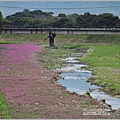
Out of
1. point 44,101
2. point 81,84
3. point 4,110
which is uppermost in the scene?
point 4,110

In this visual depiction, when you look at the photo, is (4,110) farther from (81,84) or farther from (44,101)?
(81,84)

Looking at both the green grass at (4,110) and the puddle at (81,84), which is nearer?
the green grass at (4,110)

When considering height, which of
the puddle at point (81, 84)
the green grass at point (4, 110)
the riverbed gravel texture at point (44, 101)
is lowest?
the puddle at point (81, 84)

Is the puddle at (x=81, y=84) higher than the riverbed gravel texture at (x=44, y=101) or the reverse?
the reverse

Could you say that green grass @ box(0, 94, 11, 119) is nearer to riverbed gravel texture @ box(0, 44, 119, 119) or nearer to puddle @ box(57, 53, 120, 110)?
riverbed gravel texture @ box(0, 44, 119, 119)

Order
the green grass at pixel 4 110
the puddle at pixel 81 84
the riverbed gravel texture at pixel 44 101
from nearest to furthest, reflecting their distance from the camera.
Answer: the green grass at pixel 4 110, the riverbed gravel texture at pixel 44 101, the puddle at pixel 81 84

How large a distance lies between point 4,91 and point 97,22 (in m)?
122

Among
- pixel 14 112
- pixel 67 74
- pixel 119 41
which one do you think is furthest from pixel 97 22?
pixel 14 112

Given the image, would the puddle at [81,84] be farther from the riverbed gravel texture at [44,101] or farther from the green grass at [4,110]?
the green grass at [4,110]

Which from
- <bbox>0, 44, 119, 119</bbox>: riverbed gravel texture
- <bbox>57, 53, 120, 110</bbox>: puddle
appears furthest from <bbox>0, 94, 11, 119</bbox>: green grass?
<bbox>57, 53, 120, 110</bbox>: puddle

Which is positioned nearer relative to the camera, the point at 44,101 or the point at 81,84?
the point at 44,101

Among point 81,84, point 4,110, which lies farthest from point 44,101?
point 81,84

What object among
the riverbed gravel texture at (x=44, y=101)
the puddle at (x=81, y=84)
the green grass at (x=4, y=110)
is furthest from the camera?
the puddle at (x=81, y=84)

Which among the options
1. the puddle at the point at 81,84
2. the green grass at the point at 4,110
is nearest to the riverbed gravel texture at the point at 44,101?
the green grass at the point at 4,110
